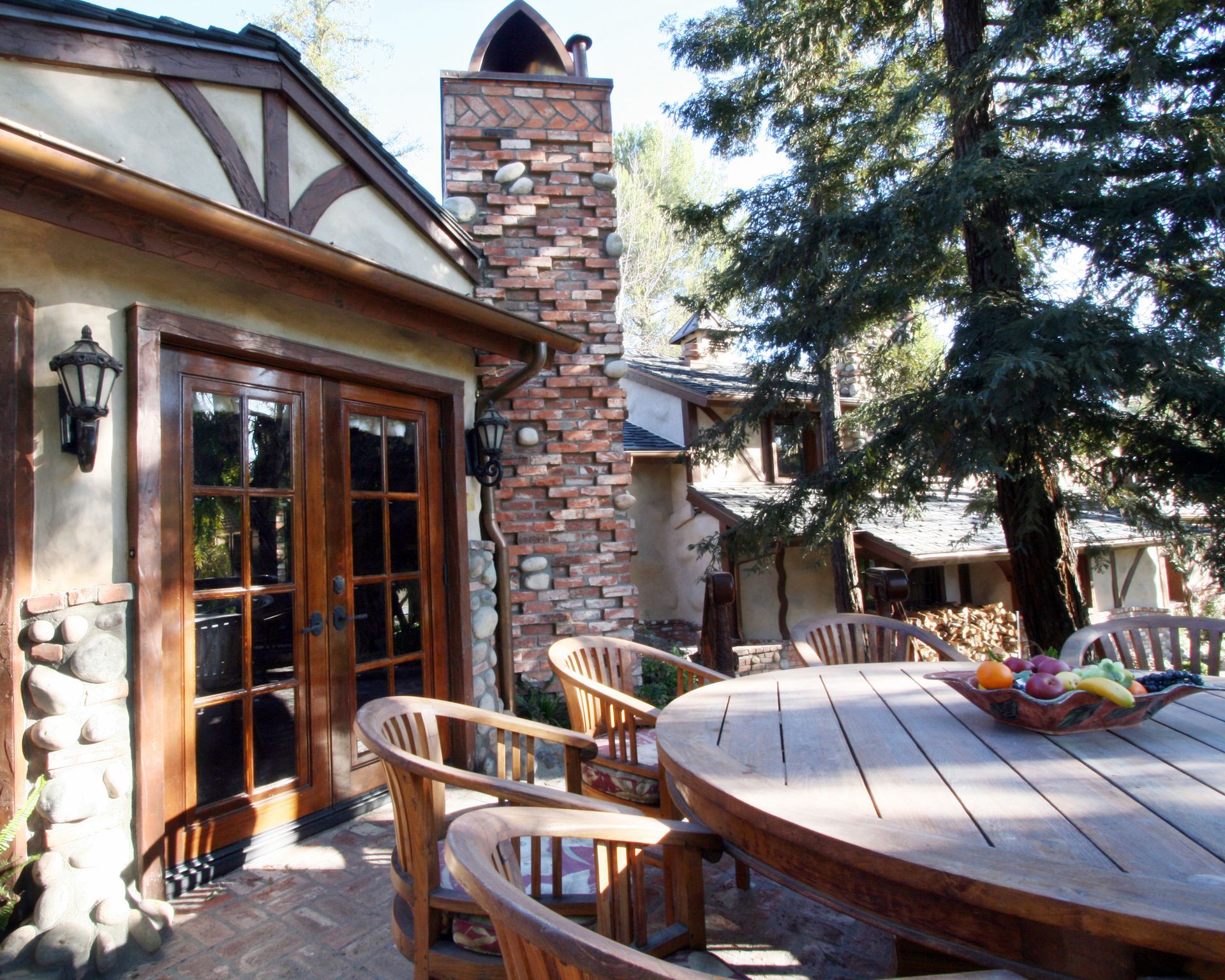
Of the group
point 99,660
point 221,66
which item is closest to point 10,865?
point 99,660

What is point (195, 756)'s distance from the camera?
2701 mm

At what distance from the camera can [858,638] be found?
336 cm

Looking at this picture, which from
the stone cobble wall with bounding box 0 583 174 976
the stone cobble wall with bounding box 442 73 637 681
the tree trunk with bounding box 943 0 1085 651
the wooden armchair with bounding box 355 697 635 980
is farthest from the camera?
the tree trunk with bounding box 943 0 1085 651

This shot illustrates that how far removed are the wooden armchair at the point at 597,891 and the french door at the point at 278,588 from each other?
1924mm

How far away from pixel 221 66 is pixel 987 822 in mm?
3851

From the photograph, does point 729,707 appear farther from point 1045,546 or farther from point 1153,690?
point 1045,546

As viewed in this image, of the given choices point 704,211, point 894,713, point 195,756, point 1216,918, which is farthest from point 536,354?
point 704,211

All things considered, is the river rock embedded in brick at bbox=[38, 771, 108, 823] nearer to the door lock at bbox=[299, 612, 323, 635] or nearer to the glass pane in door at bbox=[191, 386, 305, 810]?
the glass pane in door at bbox=[191, 386, 305, 810]

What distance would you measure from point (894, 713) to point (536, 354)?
2677 mm

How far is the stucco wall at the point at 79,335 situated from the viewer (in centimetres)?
232

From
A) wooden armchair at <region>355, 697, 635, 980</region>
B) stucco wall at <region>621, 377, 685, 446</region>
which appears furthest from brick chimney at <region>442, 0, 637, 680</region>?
stucco wall at <region>621, 377, 685, 446</region>

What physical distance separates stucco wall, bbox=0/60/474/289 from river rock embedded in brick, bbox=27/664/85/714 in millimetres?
1683

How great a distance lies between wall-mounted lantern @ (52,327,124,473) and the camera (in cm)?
229

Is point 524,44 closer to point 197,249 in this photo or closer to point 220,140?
point 220,140
